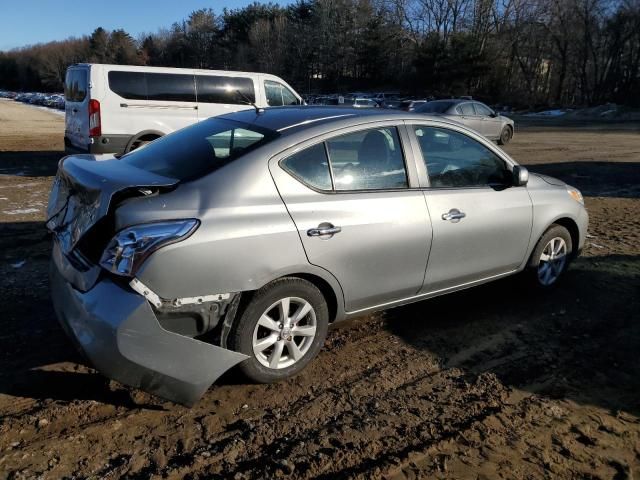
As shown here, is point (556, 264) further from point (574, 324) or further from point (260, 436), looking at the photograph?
point (260, 436)

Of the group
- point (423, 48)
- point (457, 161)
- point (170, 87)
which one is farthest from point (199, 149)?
point (423, 48)

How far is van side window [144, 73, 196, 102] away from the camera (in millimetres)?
10602

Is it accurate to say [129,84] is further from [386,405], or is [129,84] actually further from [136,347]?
[386,405]

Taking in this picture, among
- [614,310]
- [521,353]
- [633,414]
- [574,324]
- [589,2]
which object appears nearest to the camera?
[633,414]

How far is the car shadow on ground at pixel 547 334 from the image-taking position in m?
3.53

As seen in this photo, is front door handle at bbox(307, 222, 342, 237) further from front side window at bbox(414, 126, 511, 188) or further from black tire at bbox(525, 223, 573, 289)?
black tire at bbox(525, 223, 573, 289)

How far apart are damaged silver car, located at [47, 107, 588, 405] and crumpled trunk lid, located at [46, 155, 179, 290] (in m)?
0.01

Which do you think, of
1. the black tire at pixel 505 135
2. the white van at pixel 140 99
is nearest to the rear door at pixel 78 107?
the white van at pixel 140 99

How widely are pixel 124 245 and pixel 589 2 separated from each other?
196ft

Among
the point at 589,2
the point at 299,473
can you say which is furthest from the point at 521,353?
the point at 589,2

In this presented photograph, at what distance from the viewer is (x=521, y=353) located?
390 cm

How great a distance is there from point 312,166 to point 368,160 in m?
0.49

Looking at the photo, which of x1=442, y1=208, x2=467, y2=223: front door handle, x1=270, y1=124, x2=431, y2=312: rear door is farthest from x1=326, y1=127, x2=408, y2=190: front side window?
x1=442, y1=208, x2=467, y2=223: front door handle

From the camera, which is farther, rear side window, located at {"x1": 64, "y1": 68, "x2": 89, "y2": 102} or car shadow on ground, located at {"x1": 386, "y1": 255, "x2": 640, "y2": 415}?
rear side window, located at {"x1": 64, "y1": 68, "x2": 89, "y2": 102}
